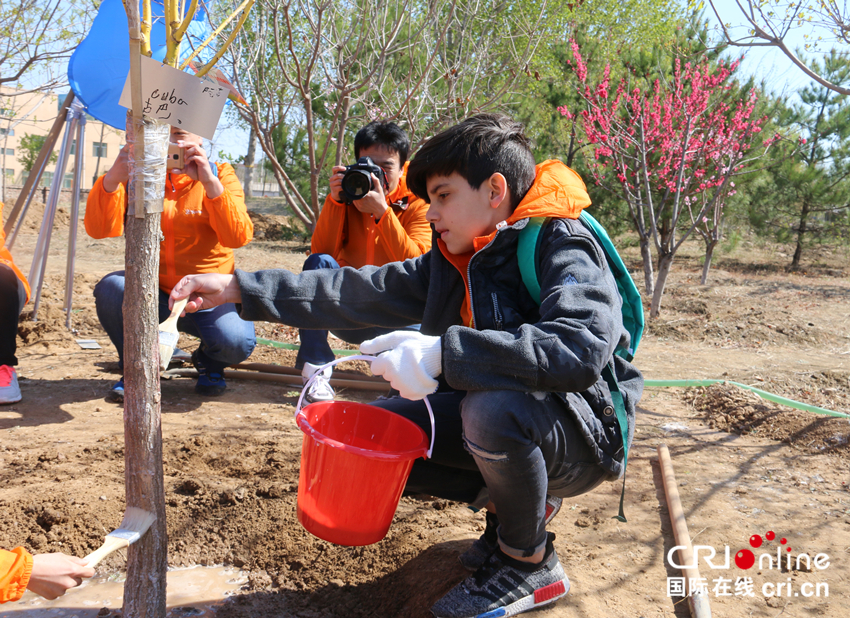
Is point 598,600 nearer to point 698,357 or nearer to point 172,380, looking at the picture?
point 172,380

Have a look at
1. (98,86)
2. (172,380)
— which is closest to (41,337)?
(172,380)

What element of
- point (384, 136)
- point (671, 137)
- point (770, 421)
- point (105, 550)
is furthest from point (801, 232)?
point (105, 550)

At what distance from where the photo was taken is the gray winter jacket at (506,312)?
4.22ft

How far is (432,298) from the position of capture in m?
1.76

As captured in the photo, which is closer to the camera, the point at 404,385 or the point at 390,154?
the point at 404,385

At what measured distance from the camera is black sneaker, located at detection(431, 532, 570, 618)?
4.97 ft

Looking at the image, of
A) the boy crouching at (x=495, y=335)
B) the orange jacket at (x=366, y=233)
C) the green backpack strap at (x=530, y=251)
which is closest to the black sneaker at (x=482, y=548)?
the boy crouching at (x=495, y=335)

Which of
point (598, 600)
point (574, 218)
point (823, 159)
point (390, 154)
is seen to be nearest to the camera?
point (574, 218)

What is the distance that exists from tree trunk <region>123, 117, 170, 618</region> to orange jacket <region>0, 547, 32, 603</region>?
0.21m

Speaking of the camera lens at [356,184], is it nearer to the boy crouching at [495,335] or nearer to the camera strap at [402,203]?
the camera strap at [402,203]

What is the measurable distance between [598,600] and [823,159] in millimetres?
11388

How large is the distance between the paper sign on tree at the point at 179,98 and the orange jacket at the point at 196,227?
4.74 ft

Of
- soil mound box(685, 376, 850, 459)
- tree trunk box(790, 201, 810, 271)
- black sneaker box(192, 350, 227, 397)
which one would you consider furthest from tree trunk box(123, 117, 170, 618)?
tree trunk box(790, 201, 810, 271)

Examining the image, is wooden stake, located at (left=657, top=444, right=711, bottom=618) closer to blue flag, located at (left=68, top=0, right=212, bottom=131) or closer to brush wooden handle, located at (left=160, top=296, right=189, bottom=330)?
brush wooden handle, located at (left=160, top=296, right=189, bottom=330)
